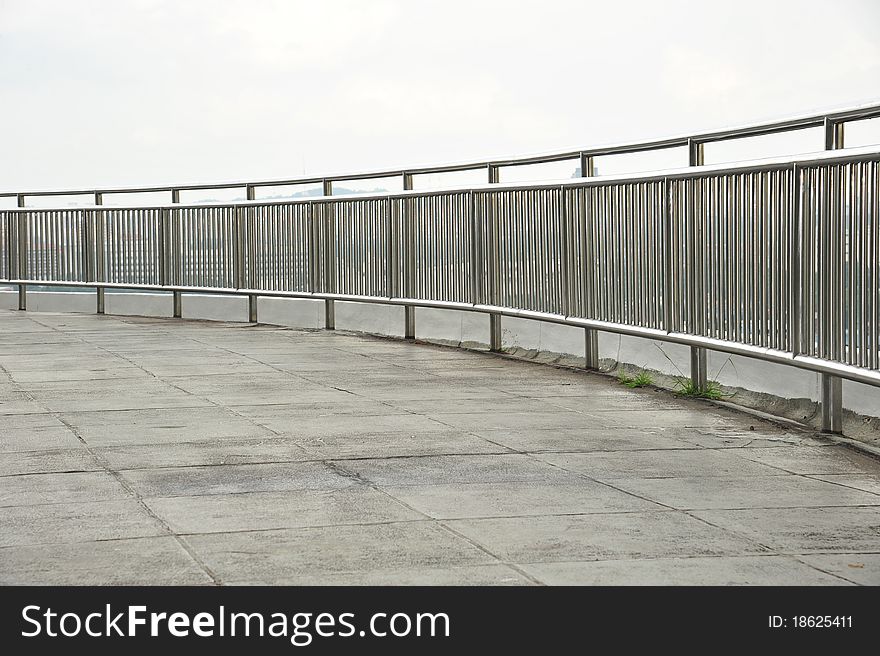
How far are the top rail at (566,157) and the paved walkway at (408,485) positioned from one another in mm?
1560

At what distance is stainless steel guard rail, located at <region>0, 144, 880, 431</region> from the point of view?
7.06 m

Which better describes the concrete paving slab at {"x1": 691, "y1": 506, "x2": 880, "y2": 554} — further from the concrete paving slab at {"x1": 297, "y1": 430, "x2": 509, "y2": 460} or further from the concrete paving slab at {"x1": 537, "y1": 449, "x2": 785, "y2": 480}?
the concrete paving slab at {"x1": 297, "y1": 430, "x2": 509, "y2": 460}

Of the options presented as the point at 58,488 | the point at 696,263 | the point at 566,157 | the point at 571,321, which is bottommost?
the point at 58,488

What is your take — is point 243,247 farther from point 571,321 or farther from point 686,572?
point 686,572

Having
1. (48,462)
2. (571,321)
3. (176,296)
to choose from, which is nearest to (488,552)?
(48,462)

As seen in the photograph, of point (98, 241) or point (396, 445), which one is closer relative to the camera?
point (396, 445)

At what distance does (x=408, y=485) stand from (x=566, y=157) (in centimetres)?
506

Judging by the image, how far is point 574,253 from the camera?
10148mm

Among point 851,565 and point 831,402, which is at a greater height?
point 831,402

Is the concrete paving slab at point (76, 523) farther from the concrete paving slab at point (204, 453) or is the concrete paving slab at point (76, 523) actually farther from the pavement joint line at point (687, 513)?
the pavement joint line at point (687, 513)

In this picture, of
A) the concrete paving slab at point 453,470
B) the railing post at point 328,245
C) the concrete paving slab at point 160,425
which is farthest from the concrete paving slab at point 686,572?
the railing post at point 328,245

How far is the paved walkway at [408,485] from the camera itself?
4535 millimetres

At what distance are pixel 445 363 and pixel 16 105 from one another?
23.5 metres

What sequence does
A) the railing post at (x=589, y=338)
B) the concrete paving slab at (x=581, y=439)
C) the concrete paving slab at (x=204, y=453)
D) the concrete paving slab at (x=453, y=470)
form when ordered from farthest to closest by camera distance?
1. the railing post at (x=589, y=338)
2. the concrete paving slab at (x=581, y=439)
3. the concrete paving slab at (x=204, y=453)
4. the concrete paving slab at (x=453, y=470)
